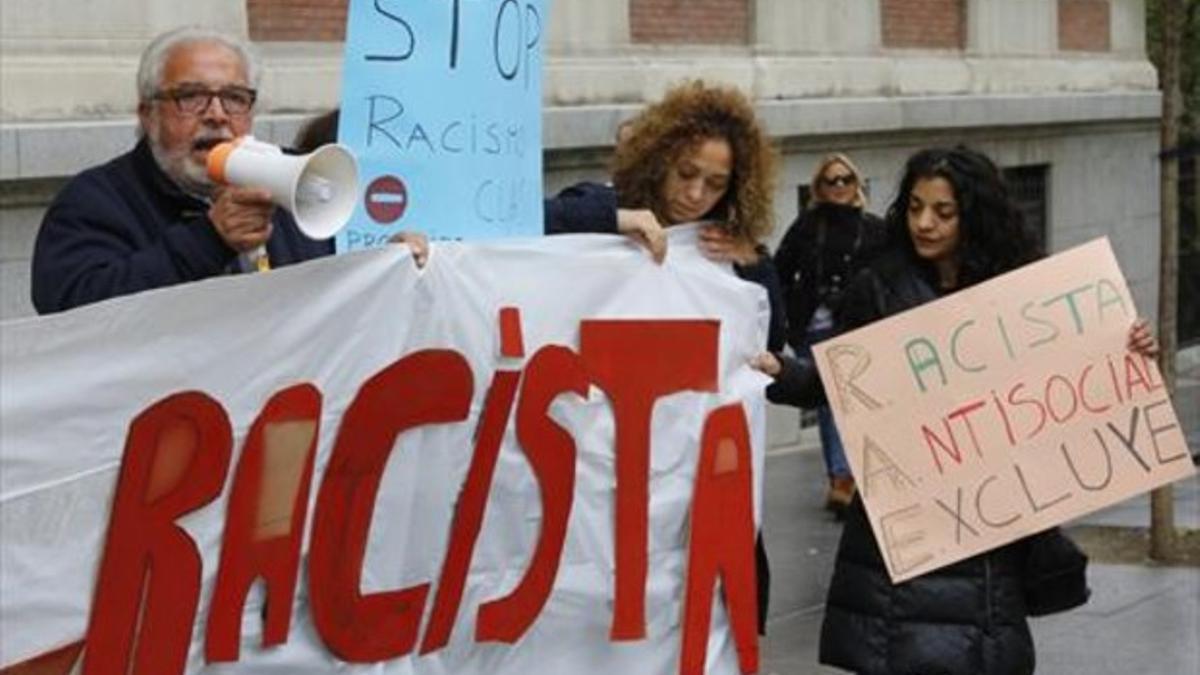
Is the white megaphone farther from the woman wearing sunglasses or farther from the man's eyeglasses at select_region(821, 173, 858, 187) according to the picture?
the man's eyeglasses at select_region(821, 173, 858, 187)

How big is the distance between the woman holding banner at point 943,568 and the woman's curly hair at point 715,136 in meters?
0.34

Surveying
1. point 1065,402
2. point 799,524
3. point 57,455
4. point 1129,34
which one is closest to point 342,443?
point 57,455

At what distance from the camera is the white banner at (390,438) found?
3.72 metres

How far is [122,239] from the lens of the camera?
419 centimetres

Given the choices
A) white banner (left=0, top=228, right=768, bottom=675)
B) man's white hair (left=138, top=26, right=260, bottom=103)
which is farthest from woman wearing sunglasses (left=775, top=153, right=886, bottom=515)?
man's white hair (left=138, top=26, right=260, bottom=103)

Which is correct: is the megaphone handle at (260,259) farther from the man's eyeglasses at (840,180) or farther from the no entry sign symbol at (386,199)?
the man's eyeglasses at (840,180)

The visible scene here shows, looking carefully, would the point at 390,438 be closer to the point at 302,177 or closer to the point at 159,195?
the point at 159,195

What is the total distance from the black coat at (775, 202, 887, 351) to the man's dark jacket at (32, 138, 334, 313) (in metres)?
6.44

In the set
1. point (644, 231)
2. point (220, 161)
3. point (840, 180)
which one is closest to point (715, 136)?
point (644, 231)

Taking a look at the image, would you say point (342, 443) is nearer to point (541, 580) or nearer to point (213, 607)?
point (213, 607)

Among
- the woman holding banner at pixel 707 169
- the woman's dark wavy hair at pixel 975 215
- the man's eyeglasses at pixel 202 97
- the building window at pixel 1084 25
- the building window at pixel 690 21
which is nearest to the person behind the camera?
the man's eyeglasses at pixel 202 97

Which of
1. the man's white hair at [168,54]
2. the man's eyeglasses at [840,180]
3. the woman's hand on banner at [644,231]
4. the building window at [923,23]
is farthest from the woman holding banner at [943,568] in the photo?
the building window at [923,23]

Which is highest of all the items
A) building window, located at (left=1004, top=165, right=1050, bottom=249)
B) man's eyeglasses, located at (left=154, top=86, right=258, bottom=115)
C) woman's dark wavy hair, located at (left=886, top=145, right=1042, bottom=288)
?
man's eyeglasses, located at (left=154, top=86, right=258, bottom=115)

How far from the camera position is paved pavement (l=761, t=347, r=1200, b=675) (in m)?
7.79
